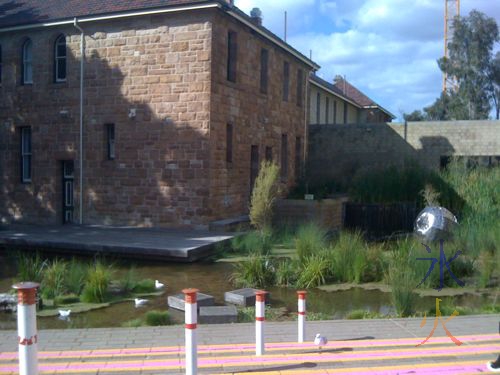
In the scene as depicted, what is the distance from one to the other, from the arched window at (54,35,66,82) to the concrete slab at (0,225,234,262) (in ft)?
18.0

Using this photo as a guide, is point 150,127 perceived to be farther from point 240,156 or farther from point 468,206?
point 468,206

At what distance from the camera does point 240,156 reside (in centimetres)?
2016

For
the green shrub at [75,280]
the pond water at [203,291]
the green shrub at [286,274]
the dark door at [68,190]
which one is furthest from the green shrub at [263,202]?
the dark door at [68,190]

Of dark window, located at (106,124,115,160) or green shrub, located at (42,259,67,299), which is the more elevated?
dark window, located at (106,124,115,160)

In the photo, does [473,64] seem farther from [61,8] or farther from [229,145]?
[61,8]

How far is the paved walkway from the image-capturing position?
573 centimetres

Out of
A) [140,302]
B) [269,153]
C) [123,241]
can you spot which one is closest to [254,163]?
[269,153]

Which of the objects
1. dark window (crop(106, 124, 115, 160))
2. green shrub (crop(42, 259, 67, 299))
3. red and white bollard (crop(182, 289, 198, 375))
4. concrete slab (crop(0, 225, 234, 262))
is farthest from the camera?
dark window (crop(106, 124, 115, 160))

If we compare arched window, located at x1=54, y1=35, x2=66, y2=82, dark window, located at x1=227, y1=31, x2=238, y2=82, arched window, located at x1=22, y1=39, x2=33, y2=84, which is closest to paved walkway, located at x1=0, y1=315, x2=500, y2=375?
dark window, located at x1=227, y1=31, x2=238, y2=82

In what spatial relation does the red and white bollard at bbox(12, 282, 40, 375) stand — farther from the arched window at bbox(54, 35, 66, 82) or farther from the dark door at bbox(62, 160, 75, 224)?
the arched window at bbox(54, 35, 66, 82)

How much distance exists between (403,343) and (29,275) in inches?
258

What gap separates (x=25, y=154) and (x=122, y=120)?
15.3 feet

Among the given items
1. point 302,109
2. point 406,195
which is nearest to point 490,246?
point 406,195

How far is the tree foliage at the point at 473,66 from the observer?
43.5 m
